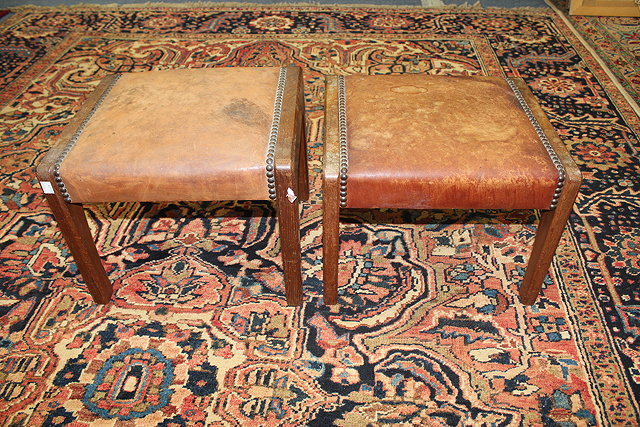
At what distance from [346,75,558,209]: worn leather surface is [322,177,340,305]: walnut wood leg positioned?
1.7 inches

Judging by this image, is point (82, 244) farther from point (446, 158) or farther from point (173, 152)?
point (446, 158)

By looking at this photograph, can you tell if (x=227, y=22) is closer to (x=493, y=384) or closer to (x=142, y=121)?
(x=142, y=121)

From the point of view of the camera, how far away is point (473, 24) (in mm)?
3285

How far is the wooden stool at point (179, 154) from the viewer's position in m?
1.32

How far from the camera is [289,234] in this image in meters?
1.41

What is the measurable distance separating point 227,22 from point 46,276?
7.10 feet

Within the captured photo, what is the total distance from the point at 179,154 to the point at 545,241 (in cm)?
97

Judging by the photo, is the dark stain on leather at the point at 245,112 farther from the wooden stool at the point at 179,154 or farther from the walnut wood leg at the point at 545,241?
the walnut wood leg at the point at 545,241

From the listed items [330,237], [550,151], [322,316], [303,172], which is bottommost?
[322,316]

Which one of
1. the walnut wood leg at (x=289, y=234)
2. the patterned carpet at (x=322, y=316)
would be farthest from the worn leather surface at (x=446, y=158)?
the patterned carpet at (x=322, y=316)

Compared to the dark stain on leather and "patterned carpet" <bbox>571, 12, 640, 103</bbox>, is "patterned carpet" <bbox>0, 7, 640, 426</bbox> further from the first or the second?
the dark stain on leather

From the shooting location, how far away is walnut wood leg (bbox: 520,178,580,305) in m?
1.33

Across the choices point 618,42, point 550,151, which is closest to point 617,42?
point 618,42

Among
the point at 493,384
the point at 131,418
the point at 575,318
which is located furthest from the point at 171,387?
the point at 575,318
